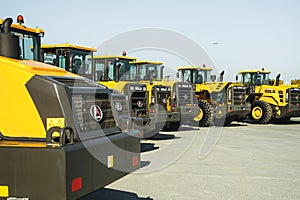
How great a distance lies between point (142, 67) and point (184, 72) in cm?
486

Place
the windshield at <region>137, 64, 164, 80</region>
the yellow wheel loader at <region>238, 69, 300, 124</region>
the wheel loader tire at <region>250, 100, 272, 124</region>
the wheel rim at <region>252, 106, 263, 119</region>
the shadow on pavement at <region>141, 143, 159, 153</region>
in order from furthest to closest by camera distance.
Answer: the wheel rim at <region>252, 106, 263, 119</region> → the wheel loader tire at <region>250, 100, 272, 124</region> → the yellow wheel loader at <region>238, 69, 300, 124</region> → the windshield at <region>137, 64, 164, 80</region> → the shadow on pavement at <region>141, 143, 159, 153</region>

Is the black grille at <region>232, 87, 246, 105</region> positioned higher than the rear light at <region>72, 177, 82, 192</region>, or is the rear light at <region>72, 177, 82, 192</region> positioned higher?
the black grille at <region>232, 87, 246, 105</region>

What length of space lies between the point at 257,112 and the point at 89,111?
14698 mm

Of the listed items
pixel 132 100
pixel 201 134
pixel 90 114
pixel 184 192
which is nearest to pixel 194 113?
pixel 201 134

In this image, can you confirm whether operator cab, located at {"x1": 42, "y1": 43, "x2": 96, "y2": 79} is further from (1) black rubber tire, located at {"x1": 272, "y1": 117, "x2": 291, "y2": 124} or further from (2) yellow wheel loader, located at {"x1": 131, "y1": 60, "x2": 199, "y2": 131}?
(1) black rubber tire, located at {"x1": 272, "y1": 117, "x2": 291, "y2": 124}

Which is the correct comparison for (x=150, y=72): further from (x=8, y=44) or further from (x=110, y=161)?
(x=110, y=161)

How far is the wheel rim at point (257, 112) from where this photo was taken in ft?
58.0

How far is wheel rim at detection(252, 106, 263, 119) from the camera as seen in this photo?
1768cm

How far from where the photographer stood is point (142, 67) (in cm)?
1355

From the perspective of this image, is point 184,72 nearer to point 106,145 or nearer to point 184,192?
point 184,192

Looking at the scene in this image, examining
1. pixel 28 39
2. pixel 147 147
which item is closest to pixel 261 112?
pixel 147 147

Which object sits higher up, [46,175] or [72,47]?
[72,47]

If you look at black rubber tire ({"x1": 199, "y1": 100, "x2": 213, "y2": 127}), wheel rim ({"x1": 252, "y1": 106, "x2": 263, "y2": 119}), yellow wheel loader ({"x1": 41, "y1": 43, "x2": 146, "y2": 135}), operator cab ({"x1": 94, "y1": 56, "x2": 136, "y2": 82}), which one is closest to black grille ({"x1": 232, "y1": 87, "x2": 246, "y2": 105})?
black rubber tire ({"x1": 199, "y1": 100, "x2": 213, "y2": 127})

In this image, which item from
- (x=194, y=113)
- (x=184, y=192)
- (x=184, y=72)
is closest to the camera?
(x=184, y=192)
